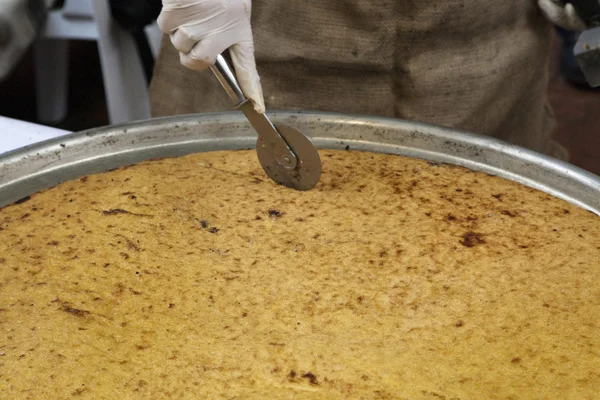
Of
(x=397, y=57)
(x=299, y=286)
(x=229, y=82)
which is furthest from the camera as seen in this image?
(x=397, y=57)

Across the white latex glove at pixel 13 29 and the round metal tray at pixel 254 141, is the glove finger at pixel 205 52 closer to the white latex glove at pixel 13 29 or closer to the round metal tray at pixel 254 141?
the round metal tray at pixel 254 141

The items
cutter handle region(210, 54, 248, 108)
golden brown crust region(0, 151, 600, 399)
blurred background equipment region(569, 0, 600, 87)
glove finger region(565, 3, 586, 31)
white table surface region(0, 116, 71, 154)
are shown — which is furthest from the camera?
glove finger region(565, 3, 586, 31)

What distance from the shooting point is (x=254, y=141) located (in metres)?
1.20

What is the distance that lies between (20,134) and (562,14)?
111 centimetres

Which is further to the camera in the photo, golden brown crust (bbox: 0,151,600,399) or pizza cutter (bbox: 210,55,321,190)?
pizza cutter (bbox: 210,55,321,190)

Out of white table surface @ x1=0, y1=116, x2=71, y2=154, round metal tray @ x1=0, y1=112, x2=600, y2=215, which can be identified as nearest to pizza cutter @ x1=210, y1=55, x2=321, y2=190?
round metal tray @ x1=0, y1=112, x2=600, y2=215

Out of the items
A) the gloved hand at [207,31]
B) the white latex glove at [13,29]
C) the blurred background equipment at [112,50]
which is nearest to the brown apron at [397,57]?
the gloved hand at [207,31]

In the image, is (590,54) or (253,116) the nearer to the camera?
(253,116)

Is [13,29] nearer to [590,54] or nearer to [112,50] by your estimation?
[112,50]

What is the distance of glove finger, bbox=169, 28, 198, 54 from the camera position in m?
1.08

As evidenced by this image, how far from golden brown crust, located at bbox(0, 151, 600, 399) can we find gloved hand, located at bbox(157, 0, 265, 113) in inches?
5.8

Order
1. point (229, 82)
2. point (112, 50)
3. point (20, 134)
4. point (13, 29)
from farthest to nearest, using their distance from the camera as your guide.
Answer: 1. point (112, 50)
2. point (13, 29)
3. point (20, 134)
4. point (229, 82)

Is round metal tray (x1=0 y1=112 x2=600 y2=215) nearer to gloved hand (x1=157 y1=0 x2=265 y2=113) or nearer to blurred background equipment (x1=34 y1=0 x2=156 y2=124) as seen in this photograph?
gloved hand (x1=157 y1=0 x2=265 y2=113)

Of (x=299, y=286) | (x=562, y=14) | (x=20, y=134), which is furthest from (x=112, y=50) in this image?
(x=299, y=286)
